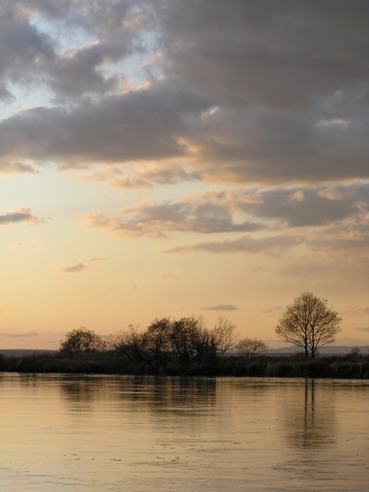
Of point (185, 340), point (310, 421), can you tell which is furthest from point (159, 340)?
point (310, 421)

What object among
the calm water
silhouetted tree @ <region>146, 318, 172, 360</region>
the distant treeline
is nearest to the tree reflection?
the calm water

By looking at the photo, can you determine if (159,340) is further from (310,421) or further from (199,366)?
(310,421)

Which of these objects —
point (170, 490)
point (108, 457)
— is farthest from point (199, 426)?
point (170, 490)

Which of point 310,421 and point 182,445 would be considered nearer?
point 182,445

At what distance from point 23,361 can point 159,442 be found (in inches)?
3134

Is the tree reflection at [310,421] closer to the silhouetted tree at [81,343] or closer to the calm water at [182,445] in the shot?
the calm water at [182,445]

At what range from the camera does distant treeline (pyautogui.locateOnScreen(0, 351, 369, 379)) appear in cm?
8038

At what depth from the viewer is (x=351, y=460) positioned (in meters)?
20.7

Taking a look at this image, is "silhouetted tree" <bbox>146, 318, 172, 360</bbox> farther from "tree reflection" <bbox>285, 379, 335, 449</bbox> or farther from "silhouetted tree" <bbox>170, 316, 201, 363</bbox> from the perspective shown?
"tree reflection" <bbox>285, 379, 335, 449</bbox>

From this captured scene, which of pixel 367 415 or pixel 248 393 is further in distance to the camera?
pixel 248 393

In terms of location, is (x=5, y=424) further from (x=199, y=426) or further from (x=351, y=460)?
(x=351, y=460)

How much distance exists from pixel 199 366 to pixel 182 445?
6656 cm

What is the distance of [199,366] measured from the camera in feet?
294

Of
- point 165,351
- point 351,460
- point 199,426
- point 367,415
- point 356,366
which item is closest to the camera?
point 351,460
